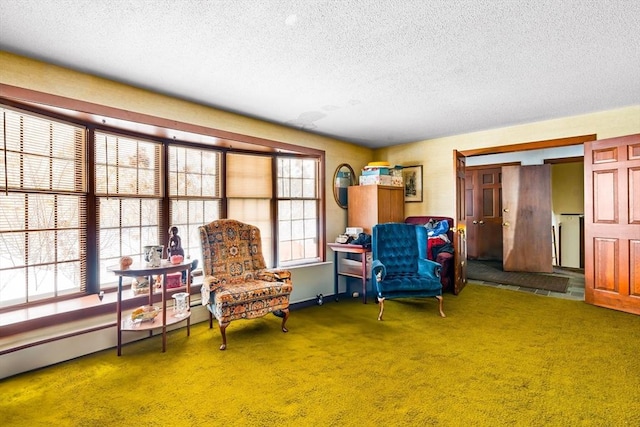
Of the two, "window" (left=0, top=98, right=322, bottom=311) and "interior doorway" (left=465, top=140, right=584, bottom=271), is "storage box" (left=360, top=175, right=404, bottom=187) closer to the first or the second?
"window" (left=0, top=98, right=322, bottom=311)

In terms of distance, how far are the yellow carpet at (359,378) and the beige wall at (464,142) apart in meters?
2.16

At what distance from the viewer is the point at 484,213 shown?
727 cm

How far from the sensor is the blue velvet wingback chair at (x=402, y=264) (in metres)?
3.72

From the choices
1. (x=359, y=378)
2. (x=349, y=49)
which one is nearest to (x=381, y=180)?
(x=349, y=49)

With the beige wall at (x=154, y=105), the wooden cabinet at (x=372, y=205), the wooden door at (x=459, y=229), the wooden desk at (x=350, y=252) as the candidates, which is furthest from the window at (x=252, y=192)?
the wooden door at (x=459, y=229)

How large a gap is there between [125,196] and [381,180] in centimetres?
335

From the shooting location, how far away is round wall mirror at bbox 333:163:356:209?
16.8 ft

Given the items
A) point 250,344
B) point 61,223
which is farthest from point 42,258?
point 250,344

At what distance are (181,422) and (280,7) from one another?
2.49 metres

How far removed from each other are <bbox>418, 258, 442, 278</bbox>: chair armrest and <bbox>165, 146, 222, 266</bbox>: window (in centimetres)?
264

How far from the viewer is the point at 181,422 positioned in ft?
6.25

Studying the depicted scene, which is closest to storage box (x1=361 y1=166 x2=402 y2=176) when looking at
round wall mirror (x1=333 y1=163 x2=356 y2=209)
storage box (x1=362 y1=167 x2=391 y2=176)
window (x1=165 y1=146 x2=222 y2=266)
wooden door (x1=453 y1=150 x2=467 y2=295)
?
storage box (x1=362 y1=167 x2=391 y2=176)

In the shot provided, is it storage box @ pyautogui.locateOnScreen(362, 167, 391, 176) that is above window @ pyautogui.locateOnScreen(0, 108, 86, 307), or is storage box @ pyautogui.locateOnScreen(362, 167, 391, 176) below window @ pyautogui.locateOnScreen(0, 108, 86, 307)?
above

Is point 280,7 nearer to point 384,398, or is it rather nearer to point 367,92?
point 367,92
